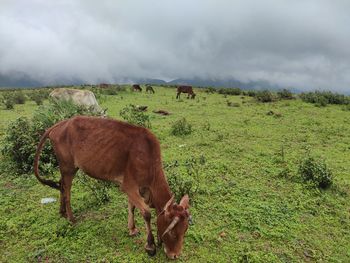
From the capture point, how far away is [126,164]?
608cm

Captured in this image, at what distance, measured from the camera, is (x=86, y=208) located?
7512 millimetres

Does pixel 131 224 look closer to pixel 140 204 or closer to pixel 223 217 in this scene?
pixel 140 204

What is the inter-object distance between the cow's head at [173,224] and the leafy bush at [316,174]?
4686 mm

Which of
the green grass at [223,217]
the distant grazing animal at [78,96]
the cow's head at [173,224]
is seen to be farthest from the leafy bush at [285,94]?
the cow's head at [173,224]

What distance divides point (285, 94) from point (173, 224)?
23.9 metres

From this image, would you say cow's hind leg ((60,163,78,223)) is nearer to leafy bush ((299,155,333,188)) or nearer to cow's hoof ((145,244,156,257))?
cow's hoof ((145,244,156,257))

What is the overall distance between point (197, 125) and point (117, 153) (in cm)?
999

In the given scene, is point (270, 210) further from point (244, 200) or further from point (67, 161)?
point (67, 161)

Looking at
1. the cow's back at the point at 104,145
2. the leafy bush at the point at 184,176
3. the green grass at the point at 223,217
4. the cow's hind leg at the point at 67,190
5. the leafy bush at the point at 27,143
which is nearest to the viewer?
the cow's back at the point at 104,145

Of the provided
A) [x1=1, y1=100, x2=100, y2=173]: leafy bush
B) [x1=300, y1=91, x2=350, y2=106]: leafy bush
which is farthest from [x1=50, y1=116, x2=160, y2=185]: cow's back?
[x1=300, y1=91, x2=350, y2=106]: leafy bush

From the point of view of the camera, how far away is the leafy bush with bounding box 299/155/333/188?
859 cm

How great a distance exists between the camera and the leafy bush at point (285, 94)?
26447 mm

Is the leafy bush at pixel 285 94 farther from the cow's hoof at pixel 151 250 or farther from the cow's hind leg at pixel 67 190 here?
the cow's hoof at pixel 151 250

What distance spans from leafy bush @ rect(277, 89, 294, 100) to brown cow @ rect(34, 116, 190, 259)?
21.9m
